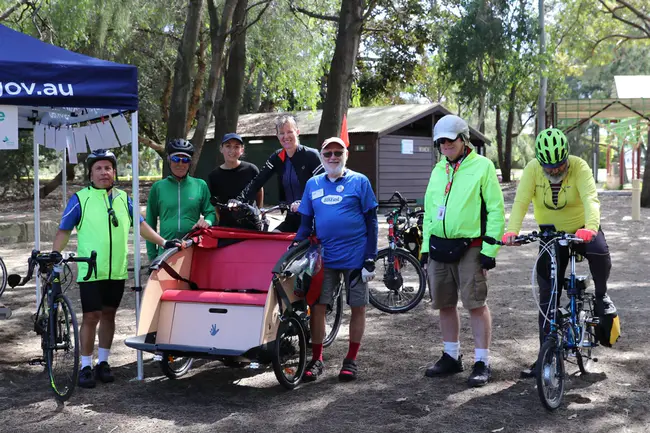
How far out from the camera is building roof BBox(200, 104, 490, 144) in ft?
80.4


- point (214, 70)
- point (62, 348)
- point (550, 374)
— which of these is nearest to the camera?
point (550, 374)

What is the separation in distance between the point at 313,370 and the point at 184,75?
8.67m

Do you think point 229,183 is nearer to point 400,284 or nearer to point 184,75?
point 400,284

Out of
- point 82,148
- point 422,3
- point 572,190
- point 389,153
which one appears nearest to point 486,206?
point 572,190

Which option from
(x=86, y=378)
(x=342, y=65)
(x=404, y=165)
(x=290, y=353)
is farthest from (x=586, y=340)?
(x=404, y=165)

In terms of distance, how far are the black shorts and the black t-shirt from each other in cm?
138

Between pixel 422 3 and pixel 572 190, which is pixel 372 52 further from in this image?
pixel 572 190

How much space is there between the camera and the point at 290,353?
221 inches

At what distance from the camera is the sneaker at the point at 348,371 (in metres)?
5.78

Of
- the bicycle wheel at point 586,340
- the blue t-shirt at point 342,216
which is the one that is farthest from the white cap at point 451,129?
the bicycle wheel at point 586,340

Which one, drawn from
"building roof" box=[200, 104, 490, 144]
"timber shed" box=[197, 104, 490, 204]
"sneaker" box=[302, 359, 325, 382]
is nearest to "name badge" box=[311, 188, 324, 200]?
"sneaker" box=[302, 359, 325, 382]

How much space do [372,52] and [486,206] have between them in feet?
96.3

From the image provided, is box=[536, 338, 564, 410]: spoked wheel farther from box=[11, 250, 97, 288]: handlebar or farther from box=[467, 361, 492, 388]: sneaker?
box=[11, 250, 97, 288]: handlebar

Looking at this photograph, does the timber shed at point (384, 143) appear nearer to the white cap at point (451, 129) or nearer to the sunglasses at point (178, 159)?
the sunglasses at point (178, 159)
